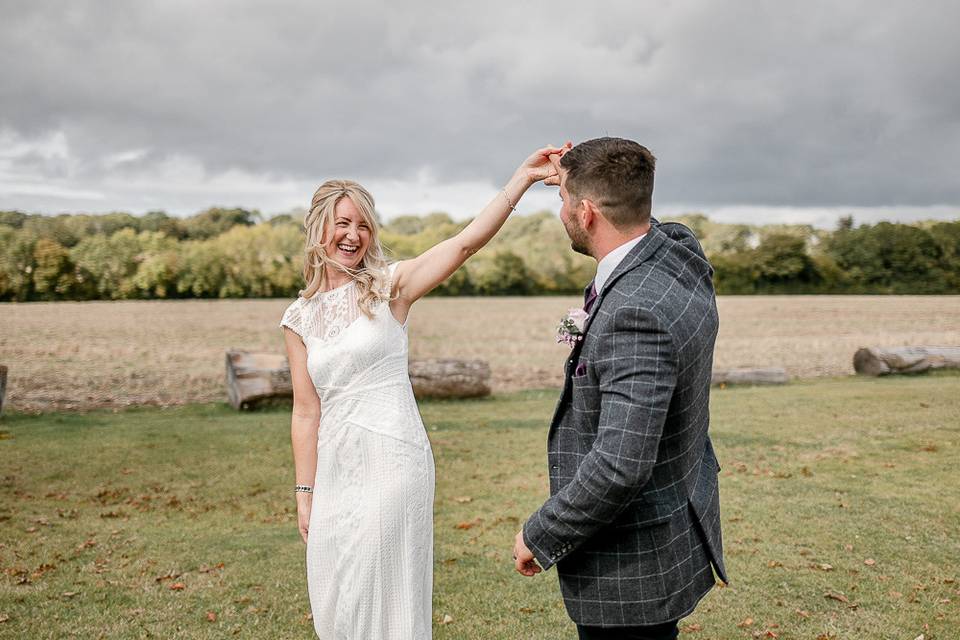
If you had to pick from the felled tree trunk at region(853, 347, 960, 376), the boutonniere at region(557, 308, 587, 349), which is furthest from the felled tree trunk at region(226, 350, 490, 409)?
the boutonniere at region(557, 308, 587, 349)

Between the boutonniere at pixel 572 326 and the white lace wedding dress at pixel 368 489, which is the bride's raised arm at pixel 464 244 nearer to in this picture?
the white lace wedding dress at pixel 368 489

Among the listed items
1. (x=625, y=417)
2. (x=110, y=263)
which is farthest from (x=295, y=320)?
(x=110, y=263)

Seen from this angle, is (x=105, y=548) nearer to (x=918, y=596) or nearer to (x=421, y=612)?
(x=421, y=612)

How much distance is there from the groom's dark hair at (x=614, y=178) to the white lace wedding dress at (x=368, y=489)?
1.45 meters

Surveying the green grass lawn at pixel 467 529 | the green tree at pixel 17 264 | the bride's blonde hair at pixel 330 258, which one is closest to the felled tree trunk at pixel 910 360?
the green grass lawn at pixel 467 529

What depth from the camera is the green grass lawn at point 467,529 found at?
226 inches

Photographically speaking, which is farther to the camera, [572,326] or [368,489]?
[368,489]

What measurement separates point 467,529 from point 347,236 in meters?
4.55

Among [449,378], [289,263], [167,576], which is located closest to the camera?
[167,576]

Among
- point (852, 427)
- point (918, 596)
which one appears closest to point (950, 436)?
point (852, 427)

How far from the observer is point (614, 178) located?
264cm

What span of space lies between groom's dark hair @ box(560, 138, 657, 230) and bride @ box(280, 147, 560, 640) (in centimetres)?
101

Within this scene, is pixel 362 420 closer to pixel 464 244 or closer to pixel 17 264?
pixel 464 244

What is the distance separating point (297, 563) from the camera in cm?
691
